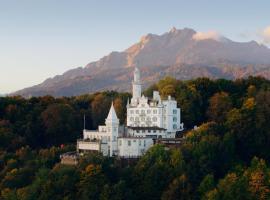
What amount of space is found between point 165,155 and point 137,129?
29.8 feet

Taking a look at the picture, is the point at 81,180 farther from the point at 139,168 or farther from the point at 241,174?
the point at 241,174

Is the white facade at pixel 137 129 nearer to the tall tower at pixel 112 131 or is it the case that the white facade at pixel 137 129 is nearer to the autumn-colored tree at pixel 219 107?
the tall tower at pixel 112 131

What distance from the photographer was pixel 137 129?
3137 inches

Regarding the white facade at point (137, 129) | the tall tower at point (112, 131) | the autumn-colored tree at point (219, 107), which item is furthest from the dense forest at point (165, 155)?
the tall tower at point (112, 131)

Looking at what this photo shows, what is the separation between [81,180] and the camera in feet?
230

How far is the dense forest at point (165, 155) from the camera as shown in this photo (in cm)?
6819

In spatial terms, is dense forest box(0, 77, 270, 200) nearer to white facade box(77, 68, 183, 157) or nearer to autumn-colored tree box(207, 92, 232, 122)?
autumn-colored tree box(207, 92, 232, 122)

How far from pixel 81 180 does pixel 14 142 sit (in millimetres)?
21177

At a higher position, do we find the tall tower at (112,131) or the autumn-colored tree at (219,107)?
the autumn-colored tree at (219,107)

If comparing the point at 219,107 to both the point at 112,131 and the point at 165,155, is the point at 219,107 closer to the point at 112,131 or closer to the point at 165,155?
the point at 112,131

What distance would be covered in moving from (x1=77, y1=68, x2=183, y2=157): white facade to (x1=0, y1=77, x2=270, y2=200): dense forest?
2.97 metres

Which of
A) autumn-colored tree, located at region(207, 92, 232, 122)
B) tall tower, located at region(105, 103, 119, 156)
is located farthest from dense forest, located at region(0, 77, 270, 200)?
tall tower, located at region(105, 103, 119, 156)

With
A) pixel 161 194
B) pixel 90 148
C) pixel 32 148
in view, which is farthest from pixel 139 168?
pixel 32 148

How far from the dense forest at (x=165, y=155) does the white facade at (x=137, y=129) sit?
2.97 meters
